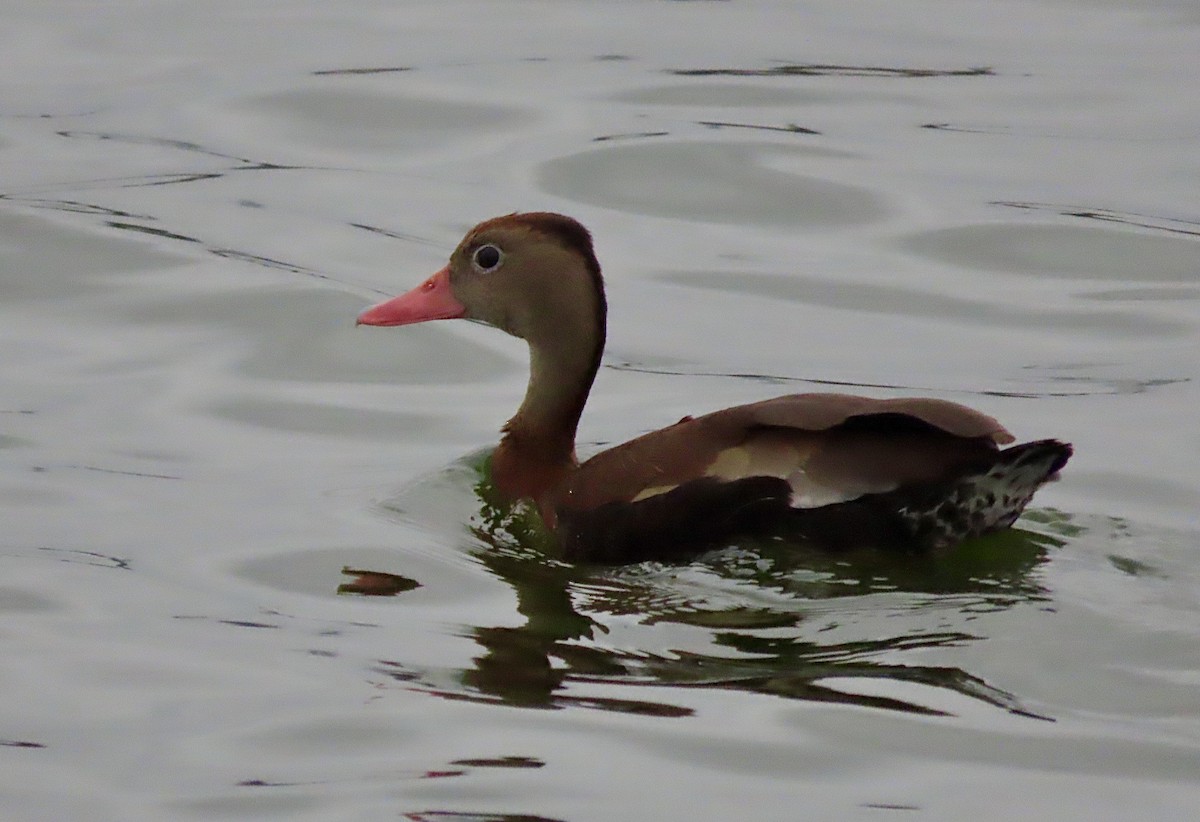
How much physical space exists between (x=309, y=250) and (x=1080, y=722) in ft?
20.5

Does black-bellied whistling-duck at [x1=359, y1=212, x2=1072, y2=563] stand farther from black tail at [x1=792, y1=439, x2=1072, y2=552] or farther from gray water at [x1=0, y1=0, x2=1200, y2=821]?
→ gray water at [x1=0, y1=0, x2=1200, y2=821]

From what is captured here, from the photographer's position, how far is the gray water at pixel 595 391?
5453 millimetres

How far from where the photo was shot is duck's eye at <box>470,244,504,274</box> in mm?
7754

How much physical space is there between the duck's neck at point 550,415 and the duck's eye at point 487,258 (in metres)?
0.32

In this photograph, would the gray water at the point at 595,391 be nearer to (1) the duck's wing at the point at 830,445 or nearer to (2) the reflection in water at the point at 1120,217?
(2) the reflection in water at the point at 1120,217

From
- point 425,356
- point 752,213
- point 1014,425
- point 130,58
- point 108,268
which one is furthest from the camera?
point 130,58

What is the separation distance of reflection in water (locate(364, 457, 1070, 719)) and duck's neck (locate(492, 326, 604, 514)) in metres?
0.20

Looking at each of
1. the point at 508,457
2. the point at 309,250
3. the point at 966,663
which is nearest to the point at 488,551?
the point at 508,457

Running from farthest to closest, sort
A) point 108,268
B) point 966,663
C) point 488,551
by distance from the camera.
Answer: point 108,268 < point 488,551 < point 966,663

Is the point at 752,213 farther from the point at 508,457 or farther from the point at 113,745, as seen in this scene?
the point at 113,745

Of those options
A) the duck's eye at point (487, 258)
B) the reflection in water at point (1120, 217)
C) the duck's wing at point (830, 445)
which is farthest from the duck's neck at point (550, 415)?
the reflection in water at point (1120, 217)

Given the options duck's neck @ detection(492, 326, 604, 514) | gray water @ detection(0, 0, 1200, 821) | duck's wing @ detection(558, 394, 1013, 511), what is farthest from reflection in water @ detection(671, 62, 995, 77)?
duck's wing @ detection(558, 394, 1013, 511)

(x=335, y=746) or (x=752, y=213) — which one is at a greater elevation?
(x=752, y=213)

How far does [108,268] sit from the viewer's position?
1073 cm
